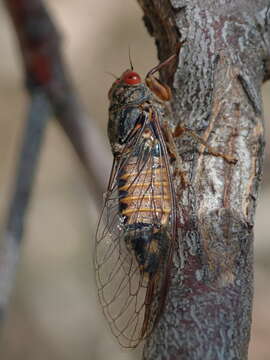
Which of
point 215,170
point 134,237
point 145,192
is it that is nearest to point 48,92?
point 145,192

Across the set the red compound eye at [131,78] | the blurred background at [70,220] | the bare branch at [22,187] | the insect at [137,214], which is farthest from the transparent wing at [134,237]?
the blurred background at [70,220]

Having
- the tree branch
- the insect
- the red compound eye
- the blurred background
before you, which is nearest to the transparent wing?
the insect

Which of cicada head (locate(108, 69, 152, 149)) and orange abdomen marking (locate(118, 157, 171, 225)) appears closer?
orange abdomen marking (locate(118, 157, 171, 225))

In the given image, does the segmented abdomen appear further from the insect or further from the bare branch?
the bare branch

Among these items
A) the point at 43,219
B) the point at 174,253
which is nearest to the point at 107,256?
the point at 174,253

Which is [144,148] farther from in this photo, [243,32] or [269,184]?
[269,184]

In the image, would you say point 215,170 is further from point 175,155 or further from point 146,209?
point 146,209

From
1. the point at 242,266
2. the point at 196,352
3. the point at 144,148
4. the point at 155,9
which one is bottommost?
the point at 196,352
